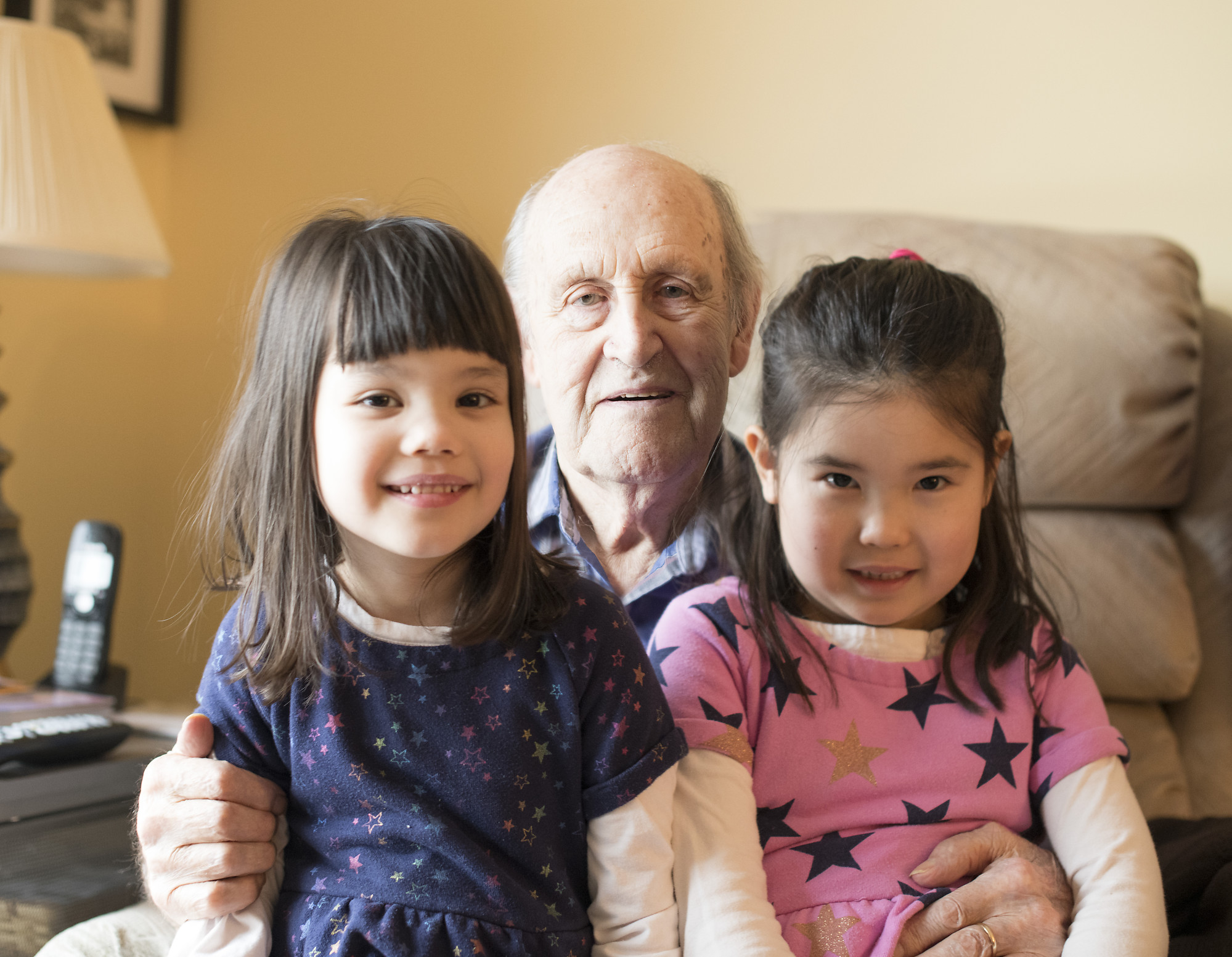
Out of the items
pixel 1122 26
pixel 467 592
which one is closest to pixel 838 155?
pixel 1122 26

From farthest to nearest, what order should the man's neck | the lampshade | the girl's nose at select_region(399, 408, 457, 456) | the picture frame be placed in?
the picture frame, the lampshade, the man's neck, the girl's nose at select_region(399, 408, 457, 456)

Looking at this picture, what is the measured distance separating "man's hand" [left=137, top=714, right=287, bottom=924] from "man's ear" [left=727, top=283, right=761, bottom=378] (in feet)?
2.23

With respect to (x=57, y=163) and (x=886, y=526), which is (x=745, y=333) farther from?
(x=57, y=163)

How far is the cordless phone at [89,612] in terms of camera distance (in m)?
1.75

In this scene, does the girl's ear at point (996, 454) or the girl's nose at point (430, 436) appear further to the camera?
the girl's ear at point (996, 454)

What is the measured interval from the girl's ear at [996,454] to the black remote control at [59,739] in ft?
3.69

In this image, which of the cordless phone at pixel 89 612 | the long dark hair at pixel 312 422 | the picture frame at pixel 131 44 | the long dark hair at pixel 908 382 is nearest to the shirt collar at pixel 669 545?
the long dark hair at pixel 908 382

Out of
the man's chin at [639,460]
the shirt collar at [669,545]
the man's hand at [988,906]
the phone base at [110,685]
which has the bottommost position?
the phone base at [110,685]

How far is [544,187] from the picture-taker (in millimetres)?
1219

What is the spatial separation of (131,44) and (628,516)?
1.83 metres

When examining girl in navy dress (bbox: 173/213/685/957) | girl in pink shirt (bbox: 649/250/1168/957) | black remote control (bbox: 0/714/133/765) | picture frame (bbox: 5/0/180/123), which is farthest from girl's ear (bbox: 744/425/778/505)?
picture frame (bbox: 5/0/180/123)

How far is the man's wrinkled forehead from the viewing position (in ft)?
3.60

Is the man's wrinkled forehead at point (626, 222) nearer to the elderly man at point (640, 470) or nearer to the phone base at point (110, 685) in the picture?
the elderly man at point (640, 470)

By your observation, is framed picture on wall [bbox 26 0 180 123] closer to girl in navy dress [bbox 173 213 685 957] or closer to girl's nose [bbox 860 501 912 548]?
girl in navy dress [bbox 173 213 685 957]
